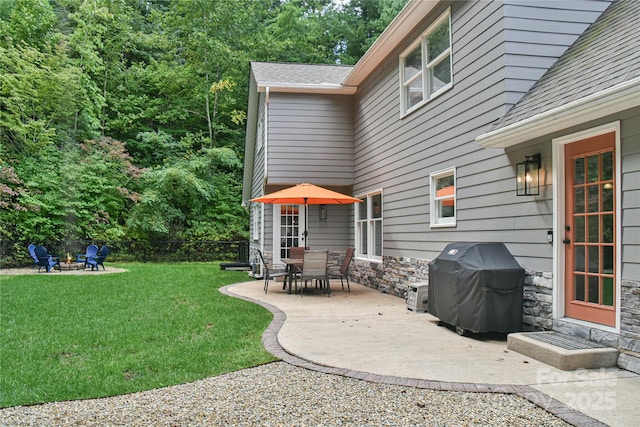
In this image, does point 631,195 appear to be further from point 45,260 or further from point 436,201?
point 45,260

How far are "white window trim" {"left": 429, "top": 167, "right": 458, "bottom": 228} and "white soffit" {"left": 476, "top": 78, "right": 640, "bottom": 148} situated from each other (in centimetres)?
131

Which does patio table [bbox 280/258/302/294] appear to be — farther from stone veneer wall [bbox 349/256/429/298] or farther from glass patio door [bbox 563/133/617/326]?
glass patio door [bbox 563/133/617/326]

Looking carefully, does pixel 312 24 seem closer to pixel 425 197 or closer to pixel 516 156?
pixel 425 197

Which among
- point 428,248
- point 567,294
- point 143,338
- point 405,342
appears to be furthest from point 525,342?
point 143,338

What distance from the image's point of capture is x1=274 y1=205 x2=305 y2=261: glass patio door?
468 inches

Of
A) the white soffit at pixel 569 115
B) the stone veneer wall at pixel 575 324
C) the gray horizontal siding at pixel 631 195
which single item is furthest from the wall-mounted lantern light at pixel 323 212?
the gray horizontal siding at pixel 631 195

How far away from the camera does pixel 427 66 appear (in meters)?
7.68

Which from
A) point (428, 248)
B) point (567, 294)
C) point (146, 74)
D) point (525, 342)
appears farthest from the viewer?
point (146, 74)

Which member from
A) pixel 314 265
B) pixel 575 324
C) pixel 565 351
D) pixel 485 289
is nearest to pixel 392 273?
pixel 314 265

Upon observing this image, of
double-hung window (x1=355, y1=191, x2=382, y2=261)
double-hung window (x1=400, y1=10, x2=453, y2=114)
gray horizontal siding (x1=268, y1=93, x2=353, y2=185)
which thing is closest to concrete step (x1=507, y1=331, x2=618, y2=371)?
double-hung window (x1=400, y1=10, x2=453, y2=114)

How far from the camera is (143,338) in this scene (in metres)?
5.32

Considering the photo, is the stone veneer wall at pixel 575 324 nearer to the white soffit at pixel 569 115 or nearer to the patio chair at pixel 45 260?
the white soffit at pixel 569 115

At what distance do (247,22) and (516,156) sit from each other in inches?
759

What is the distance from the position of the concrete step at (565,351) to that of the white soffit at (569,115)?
6.53 ft
